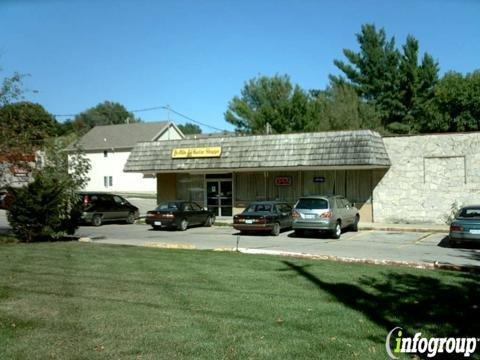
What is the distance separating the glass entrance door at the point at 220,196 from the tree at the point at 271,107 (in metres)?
25.5

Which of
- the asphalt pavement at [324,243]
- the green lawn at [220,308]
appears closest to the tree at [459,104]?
the asphalt pavement at [324,243]

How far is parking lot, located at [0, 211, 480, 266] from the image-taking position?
15484mm

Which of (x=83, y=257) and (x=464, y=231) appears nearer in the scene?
(x=83, y=257)

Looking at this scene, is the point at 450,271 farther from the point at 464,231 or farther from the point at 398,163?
the point at 398,163

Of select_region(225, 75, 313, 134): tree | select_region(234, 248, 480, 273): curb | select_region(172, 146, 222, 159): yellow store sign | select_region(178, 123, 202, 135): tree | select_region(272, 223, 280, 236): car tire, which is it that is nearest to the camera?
select_region(234, 248, 480, 273): curb

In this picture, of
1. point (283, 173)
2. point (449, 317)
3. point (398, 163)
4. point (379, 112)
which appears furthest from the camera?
point (379, 112)

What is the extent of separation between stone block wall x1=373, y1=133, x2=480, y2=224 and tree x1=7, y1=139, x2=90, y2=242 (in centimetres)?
1565

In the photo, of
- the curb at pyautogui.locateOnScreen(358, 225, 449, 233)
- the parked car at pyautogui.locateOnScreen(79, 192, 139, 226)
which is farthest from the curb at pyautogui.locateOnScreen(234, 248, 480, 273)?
the parked car at pyautogui.locateOnScreen(79, 192, 139, 226)

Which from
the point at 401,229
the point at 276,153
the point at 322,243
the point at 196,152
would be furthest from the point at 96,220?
the point at 401,229

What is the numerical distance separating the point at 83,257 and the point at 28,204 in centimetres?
575

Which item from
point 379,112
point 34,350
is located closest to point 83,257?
point 34,350

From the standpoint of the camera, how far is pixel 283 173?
30.5m

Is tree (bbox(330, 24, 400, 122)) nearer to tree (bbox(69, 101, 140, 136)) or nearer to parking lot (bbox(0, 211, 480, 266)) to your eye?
parking lot (bbox(0, 211, 480, 266))

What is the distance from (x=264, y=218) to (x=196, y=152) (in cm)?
989
